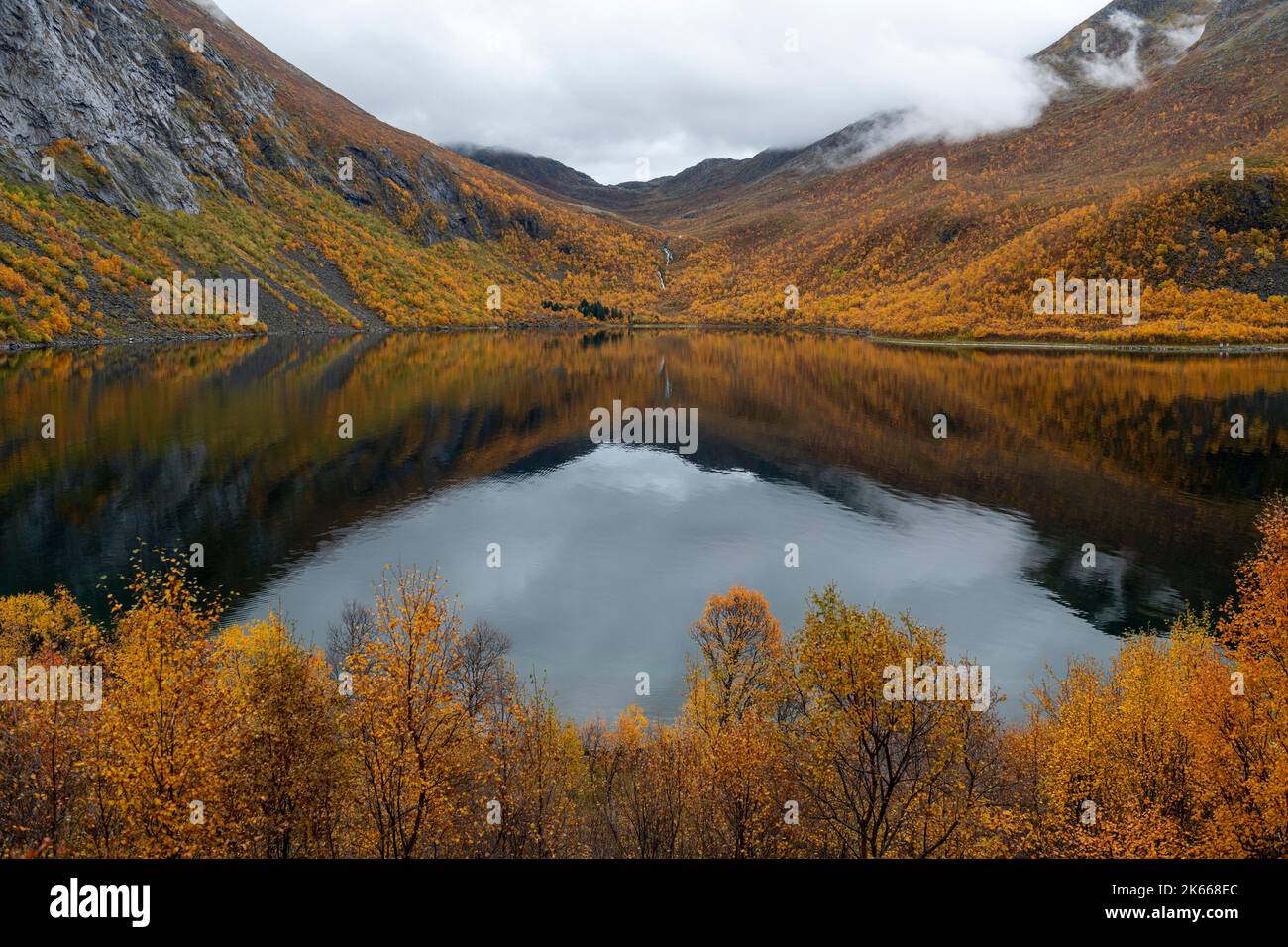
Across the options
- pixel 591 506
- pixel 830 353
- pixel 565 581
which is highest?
pixel 830 353

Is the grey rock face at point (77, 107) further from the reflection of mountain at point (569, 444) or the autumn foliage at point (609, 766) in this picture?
the autumn foliage at point (609, 766)

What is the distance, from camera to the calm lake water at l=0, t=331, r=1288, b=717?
45.7 metres

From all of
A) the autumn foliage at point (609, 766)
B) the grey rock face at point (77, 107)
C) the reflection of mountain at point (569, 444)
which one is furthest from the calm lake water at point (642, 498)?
the grey rock face at point (77, 107)

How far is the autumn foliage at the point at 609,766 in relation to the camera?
2203 cm

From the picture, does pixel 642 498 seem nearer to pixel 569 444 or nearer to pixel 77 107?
pixel 569 444

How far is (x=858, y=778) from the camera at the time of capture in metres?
27.3

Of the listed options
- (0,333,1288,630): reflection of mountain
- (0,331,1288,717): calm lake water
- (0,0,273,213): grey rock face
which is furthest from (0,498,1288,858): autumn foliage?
(0,0,273,213): grey rock face

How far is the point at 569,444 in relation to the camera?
303ft

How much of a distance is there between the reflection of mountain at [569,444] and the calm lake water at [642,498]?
41 centimetres

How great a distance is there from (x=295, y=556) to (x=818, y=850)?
39660mm

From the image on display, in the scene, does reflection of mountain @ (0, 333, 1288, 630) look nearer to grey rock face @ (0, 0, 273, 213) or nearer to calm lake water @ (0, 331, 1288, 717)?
calm lake water @ (0, 331, 1288, 717)

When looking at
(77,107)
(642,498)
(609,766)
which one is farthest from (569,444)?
(77,107)
